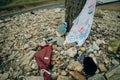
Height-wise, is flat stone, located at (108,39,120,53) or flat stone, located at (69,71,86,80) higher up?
flat stone, located at (108,39,120,53)

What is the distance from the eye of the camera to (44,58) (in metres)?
4.05

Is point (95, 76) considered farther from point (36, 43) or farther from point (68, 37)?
point (36, 43)

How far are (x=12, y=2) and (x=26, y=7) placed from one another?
7.64 ft

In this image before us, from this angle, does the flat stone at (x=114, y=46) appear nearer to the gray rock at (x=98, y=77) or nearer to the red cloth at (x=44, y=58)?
the gray rock at (x=98, y=77)

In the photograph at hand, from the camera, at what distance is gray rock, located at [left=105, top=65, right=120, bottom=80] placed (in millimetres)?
3435

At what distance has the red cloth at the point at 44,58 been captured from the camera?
396cm

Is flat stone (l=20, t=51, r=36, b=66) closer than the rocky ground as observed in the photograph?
No

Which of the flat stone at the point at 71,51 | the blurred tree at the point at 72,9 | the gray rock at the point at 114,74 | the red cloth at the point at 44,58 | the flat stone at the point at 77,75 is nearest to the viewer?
the gray rock at the point at 114,74

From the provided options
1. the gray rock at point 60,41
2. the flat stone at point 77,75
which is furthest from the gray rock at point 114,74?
the gray rock at point 60,41

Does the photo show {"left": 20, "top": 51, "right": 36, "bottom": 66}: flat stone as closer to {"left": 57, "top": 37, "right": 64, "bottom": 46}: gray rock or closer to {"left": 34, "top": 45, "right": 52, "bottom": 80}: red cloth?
{"left": 34, "top": 45, "right": 52, "bottom": 80}: red cloth

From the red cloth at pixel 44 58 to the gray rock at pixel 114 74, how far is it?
118 centimetres

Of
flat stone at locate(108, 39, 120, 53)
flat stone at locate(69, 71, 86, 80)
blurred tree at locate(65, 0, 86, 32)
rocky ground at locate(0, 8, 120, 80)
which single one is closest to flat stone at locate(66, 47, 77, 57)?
rocky ground at locate(0, 8, 120, 80)

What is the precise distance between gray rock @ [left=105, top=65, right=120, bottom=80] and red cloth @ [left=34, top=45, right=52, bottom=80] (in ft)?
3.87

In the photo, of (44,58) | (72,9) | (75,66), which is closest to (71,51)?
(75,66)
